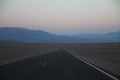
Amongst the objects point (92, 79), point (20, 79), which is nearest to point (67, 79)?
point (92, 79)

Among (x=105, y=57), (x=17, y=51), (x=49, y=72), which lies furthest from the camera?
(x=17, y=51)

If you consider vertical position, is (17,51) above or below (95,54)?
above

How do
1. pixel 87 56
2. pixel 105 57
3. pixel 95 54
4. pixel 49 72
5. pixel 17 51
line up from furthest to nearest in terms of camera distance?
pixel 17 51 < pixel 95 54 < pixel 87 56 < pixel 105 57 < pixel 49 72

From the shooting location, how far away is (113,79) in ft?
46.8

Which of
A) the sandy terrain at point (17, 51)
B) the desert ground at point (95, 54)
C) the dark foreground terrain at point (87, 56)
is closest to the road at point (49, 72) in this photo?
the dark foreground terrain at point (87, 56)

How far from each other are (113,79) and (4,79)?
18.4 ft

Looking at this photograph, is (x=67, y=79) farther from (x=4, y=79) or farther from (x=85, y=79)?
(x=4, y=79)

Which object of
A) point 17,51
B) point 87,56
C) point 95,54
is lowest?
point 87,56

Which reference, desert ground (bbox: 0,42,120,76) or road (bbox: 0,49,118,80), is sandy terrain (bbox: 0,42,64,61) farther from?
road (bbox: 0,49,118,80)

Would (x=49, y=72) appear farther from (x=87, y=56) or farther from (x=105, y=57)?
(x=87, y=56)

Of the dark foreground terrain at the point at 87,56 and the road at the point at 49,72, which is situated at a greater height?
the road at the point at 49,72

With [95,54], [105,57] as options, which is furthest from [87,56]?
[105,57]

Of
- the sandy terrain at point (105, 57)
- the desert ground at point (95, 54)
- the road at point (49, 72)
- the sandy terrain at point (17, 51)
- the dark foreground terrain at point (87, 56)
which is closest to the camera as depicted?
the road at point (49, 72)

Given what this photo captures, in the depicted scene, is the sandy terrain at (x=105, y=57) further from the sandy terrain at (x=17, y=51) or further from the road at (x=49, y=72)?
the sandy terrain at (x=17, y=51)
